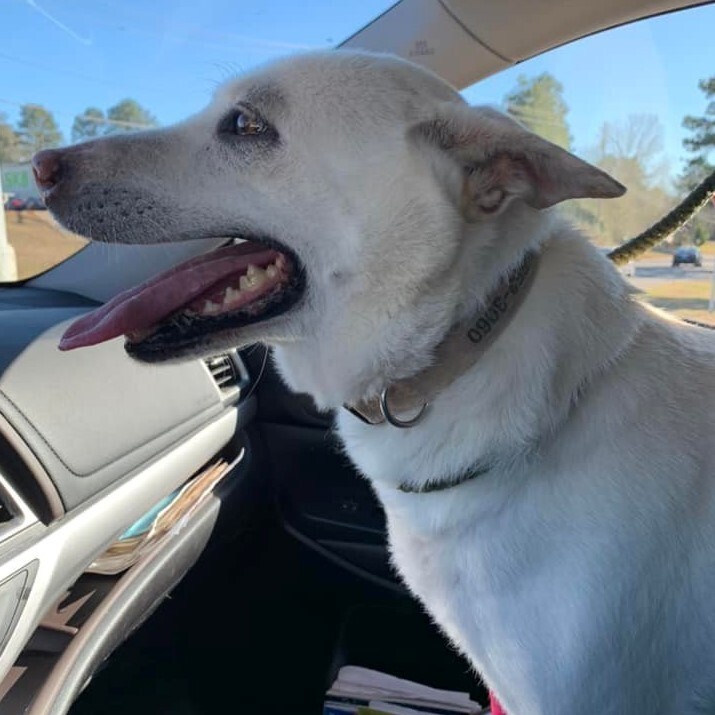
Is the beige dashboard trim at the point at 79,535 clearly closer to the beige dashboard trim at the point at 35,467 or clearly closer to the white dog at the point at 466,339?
the beige dashboard trim at the point at 35,467

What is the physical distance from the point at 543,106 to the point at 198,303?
1449 mm

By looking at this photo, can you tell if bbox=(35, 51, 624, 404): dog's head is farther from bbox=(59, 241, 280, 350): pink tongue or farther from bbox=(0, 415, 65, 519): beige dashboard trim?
bbox=(0, 415, 65, 519): beige dashboard trim

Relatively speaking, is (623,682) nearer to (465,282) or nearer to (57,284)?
(465,282)

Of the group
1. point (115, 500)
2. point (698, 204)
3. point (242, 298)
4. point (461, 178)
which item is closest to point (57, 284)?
point (115, 500)

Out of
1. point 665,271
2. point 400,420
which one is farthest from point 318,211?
point 665,271

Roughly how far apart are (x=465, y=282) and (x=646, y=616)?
643mm

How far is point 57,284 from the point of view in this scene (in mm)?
2566

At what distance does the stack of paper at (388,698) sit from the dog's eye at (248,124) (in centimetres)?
160

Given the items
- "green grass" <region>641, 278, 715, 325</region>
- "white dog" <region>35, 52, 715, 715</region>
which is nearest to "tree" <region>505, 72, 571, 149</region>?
"green grass" <region>641, 278, 715, 325</region>

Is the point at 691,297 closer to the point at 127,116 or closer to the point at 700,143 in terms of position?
the point at 700,143

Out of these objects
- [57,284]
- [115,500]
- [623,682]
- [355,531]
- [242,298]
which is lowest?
[355,531]

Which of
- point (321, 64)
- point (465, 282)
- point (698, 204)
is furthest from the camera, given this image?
point (698, 204)

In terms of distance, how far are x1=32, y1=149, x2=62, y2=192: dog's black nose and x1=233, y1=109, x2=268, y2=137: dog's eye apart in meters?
0.34

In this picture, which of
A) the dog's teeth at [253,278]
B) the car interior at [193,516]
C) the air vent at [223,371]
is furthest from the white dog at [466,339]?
the air vent at [223,371]
